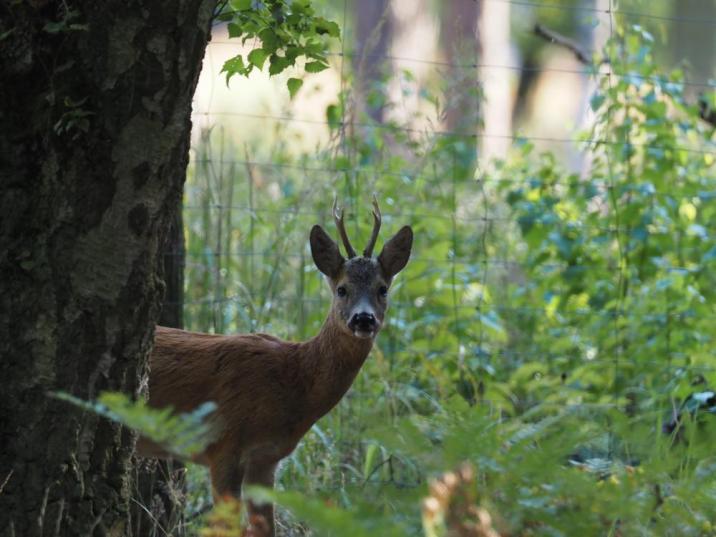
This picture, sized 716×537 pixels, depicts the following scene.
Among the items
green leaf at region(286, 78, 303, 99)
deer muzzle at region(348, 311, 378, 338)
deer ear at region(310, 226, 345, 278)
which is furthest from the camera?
deer ear at region(310, 226, 345, 278)

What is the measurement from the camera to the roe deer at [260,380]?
5.27 meters

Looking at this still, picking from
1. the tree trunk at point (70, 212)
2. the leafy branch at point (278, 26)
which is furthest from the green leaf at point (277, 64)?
the tree trunk at point (70, 212)

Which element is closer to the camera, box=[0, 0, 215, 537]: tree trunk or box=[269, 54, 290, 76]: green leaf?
box=[0, 0, 215, 537]: tree trunk

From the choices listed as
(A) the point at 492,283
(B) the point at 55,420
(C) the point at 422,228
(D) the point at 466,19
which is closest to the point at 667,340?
(C) the point at 422,228

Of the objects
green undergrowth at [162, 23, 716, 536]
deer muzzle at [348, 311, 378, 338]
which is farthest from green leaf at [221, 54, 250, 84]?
green undergrowth at [162, 23, 716, 536]

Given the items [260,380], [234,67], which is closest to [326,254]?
[260,380]

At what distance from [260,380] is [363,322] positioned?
528mm

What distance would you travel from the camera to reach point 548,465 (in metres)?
2.38

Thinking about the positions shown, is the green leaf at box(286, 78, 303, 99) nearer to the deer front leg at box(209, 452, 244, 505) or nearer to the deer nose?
the deer nose

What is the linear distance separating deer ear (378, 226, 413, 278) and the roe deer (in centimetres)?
22

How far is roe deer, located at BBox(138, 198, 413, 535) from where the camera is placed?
17.3 feet

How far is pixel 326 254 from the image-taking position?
589 cm

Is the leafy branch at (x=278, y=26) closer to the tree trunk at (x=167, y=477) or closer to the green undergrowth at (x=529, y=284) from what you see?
the tree trunk at (x=167, y=477)

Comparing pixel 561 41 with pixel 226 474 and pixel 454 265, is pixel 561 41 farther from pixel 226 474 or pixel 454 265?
pixel 226 474
